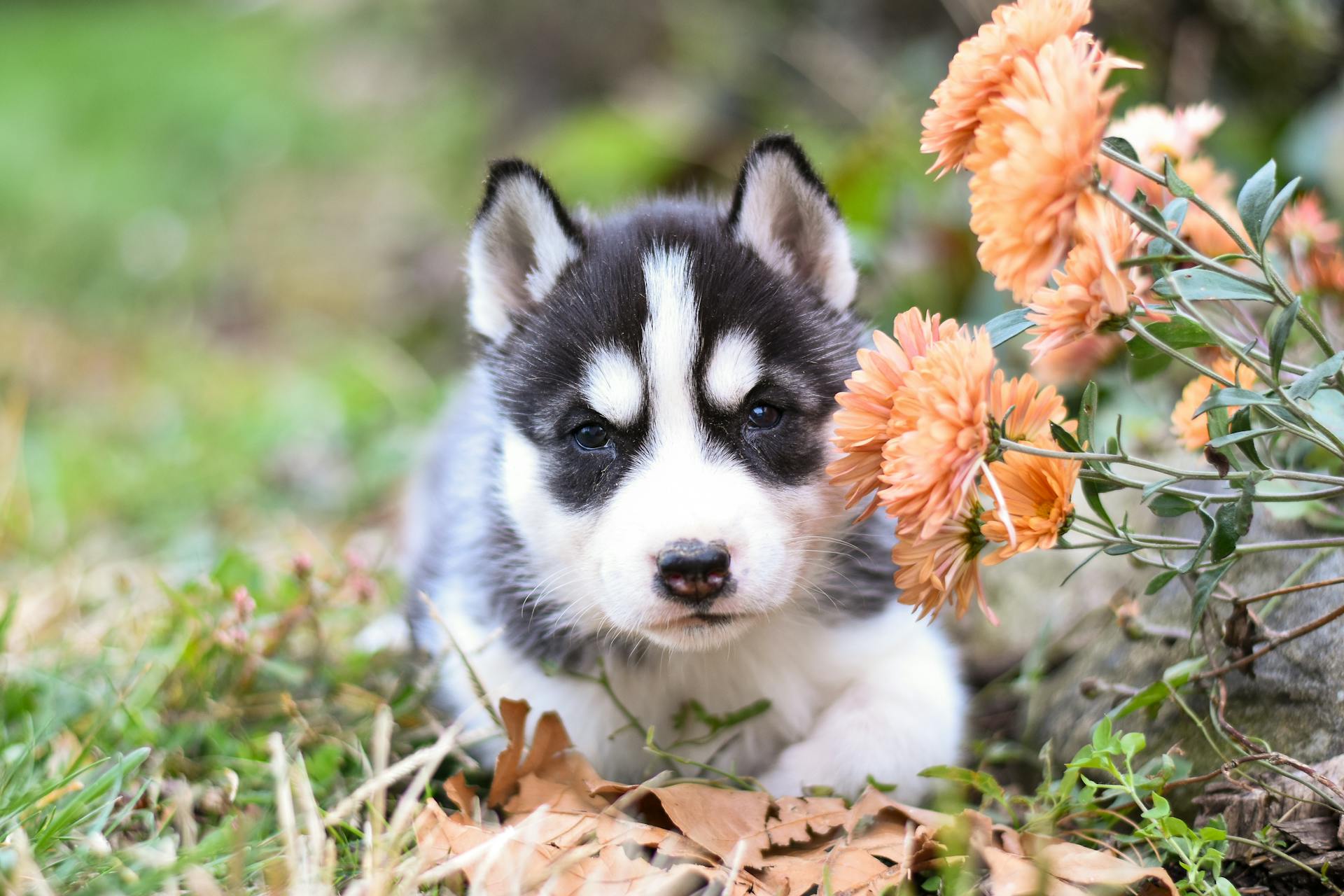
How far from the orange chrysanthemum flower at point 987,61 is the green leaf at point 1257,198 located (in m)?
0.45

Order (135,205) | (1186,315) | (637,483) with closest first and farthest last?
(1186,315), (637,483), (135,205)

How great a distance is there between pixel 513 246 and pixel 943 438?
1.54 m

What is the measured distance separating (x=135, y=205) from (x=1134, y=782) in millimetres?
9775

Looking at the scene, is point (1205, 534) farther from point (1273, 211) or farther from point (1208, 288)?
point (1273, 211)

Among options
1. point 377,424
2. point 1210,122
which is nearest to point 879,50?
point 377,424

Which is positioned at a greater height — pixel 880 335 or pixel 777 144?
pixel 777 144

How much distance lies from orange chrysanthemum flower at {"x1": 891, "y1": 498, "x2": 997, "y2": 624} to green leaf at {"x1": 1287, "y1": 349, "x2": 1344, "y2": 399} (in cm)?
61

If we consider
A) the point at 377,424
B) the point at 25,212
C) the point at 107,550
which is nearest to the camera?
the point at 107,550

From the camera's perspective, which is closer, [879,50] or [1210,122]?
[1210,122]

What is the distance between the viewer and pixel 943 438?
1983mm

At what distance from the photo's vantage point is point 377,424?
251 inches

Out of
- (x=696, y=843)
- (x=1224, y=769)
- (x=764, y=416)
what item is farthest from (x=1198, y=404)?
(x=696, y=843)

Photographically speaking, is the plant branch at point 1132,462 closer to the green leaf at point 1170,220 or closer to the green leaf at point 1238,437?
the green leaf at point 1238,437

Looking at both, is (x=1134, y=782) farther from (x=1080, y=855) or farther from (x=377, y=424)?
(x=377, y=424)
